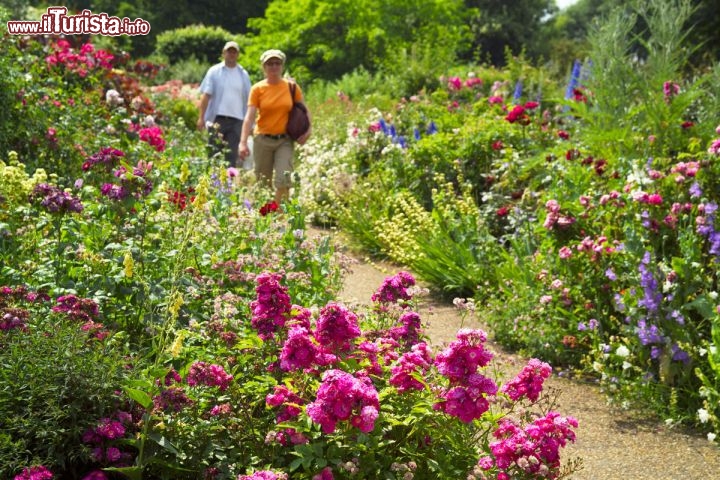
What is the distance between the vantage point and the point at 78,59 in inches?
367

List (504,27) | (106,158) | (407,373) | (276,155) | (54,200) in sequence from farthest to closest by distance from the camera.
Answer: (504,27), (276,155), (106,158), (54,200), (407,373)

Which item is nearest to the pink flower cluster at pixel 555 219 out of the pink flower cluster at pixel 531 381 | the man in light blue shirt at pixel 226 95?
the pink flower cluster at pixel 531 381

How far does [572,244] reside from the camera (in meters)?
5.24

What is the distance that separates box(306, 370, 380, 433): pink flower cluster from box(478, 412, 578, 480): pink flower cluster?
1.54 feet

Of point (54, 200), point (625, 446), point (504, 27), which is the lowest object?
point (625, 446)

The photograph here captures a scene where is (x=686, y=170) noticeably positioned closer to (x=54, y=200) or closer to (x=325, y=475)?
(x=325, y=475)

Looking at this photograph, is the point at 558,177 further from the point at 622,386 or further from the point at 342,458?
the point at 342,458

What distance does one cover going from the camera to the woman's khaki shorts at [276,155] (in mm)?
8094

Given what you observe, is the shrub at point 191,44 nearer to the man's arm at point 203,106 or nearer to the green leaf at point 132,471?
the man's arm at point 203,106

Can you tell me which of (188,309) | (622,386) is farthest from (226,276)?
(622,386)

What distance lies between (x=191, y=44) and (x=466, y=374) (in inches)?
1174

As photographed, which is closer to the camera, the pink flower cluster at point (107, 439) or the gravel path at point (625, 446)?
the pink flower cluster at point (107, 439)

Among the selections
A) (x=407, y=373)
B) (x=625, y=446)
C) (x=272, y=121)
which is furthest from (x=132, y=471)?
(x=272, y=121)

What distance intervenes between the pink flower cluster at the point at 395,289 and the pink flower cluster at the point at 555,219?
1999 mm
